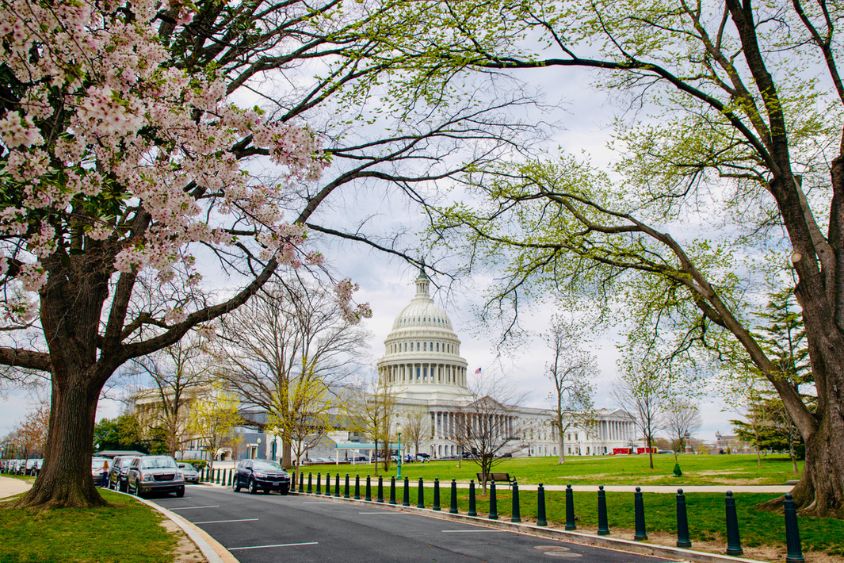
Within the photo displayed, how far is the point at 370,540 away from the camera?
36.7 ft

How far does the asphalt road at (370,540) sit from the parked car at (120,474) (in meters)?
14.1

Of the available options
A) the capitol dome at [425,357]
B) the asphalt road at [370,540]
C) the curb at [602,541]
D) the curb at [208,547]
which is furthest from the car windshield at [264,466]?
the capitol dome at [425,357]

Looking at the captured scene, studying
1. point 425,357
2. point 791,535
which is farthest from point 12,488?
point 425,357

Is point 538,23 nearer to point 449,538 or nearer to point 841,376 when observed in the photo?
point 841,376

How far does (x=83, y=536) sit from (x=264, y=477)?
18.6 m

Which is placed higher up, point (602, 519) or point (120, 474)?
point (602, 519)

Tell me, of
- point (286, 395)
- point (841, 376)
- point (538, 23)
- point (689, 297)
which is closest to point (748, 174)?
point (689, 297)

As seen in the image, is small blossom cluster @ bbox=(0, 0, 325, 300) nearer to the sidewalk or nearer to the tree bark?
the tree bark

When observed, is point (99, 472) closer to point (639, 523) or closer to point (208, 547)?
point (208, 547)

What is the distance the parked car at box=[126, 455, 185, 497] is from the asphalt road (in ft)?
27.9

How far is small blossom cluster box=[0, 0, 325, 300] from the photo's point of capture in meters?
5.04

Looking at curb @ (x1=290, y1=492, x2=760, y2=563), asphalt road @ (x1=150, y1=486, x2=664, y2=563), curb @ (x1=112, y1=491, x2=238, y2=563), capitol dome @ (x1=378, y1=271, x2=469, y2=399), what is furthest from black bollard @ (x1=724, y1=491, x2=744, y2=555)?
capitol dome @ (x1=378, y1=271, x2=469, y2=399)

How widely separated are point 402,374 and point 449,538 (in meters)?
120

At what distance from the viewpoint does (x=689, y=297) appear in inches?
693
